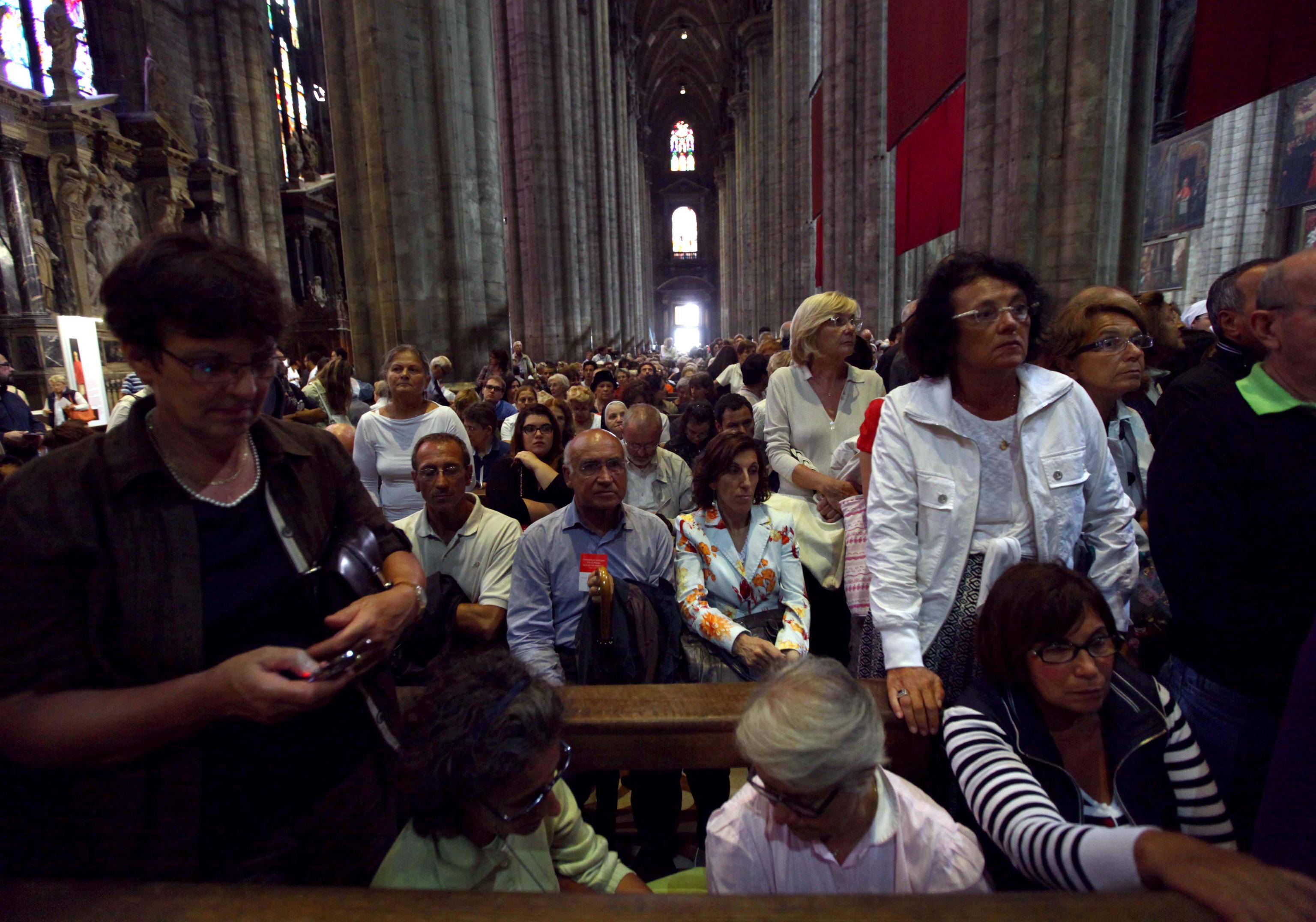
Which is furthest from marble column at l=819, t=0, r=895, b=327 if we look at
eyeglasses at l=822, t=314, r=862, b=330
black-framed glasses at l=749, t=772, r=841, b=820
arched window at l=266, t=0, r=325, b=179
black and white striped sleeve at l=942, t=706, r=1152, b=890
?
arched window at l=266, t=0, r=325, b=179

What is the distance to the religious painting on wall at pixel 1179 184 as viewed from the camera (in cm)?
1898

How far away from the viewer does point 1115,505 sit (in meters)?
2.04

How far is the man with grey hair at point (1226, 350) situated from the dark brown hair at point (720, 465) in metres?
1.44

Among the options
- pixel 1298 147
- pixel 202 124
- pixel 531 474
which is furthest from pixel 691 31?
pixel 531 474

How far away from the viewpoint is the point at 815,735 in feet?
4.62

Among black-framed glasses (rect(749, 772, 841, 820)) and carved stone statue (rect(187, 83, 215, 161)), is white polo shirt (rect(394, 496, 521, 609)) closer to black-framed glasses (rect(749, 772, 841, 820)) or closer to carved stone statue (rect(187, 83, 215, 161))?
black-framed glasses (rect(749, 772, 841, 820))

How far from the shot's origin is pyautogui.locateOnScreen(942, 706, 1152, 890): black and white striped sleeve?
1255 mm

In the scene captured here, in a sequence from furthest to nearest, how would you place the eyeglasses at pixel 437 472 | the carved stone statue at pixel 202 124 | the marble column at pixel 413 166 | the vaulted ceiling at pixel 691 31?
the vaulted ceiling at pixel 691 31 → the carved stone statue at pixel 202 124 → the marble column at pixel 413 166 → the eyeglasses at pixel 437 472

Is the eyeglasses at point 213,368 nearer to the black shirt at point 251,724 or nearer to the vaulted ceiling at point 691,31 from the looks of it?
the black shirt at point 251,724

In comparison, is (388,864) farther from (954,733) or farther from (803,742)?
(954,733)

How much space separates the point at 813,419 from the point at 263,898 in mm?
3020

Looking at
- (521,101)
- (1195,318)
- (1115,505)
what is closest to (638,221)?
(521,101)

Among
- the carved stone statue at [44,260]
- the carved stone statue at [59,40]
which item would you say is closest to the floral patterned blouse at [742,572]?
the carved stone statue at [44,260]

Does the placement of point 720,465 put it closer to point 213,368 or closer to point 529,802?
point 529,802
